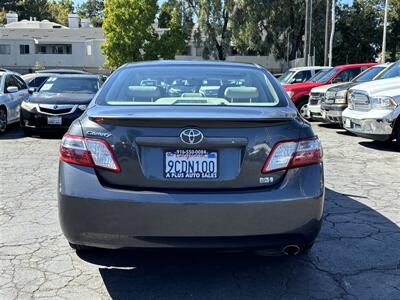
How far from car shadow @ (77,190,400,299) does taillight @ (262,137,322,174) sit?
724mm

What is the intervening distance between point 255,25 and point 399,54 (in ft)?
69.3

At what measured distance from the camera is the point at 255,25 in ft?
135

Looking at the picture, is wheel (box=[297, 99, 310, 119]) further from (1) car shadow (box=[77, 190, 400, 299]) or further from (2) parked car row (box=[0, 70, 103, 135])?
(1) car shadow (box=[77, 190, 400, 299])

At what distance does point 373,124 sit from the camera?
9727 millimetres

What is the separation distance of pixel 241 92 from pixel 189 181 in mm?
1244

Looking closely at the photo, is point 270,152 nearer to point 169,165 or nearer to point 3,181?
point 169,165

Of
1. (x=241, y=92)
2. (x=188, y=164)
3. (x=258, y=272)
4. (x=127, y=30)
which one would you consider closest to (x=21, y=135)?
(x=241, y=92)

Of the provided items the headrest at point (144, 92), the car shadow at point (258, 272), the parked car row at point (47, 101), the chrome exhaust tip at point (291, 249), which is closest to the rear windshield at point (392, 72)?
the parked car row at point (47, 101)

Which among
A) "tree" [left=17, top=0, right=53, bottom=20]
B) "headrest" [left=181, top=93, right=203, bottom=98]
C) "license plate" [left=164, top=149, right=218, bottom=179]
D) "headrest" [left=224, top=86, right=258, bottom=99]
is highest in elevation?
"tree" [left=17, top=0, right=53, bottom=20]

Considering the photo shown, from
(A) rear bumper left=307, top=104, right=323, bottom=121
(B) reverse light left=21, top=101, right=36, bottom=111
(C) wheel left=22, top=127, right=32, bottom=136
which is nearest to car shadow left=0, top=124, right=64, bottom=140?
(C) wheel left=22, top=127, right=32, bottom=136

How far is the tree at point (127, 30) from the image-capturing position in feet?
140

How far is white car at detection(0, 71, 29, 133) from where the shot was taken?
12.2 m

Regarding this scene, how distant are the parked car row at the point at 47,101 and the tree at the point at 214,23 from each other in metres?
29.8

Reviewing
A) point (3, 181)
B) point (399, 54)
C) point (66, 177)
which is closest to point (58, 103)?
point (3, 181)
